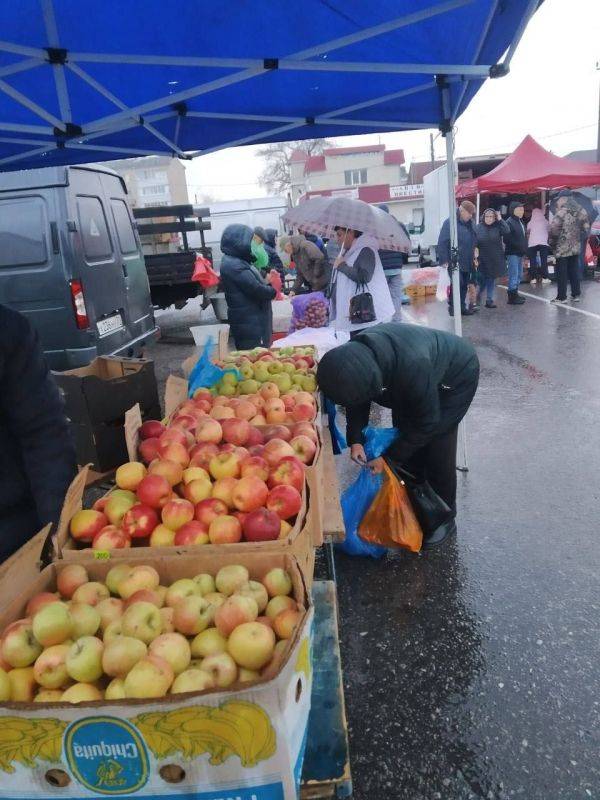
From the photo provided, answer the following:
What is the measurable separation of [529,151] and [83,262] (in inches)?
445

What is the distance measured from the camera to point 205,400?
3.54 metres

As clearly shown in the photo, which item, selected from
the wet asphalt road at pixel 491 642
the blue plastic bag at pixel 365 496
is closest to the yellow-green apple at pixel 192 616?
the wet asphalt road at pixel 491 642

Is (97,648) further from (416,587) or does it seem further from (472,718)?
(416,587)

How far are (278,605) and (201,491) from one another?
0.80 metres

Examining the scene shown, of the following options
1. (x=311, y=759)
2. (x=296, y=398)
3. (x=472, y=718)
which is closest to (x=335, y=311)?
(x=296, y=398)

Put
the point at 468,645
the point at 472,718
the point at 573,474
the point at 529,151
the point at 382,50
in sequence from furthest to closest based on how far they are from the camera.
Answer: the point at 529,151 < the point at 573,474 < the point at 382,50 < the point at 468,645 < the point at 472,718

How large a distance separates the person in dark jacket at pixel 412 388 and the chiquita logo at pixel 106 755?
192cm

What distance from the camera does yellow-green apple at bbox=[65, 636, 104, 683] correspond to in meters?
1.36

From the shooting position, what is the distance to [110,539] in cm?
200

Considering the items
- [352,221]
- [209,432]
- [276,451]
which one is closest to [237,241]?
[352,221]

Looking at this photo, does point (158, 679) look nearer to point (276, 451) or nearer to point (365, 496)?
point (276, 451)

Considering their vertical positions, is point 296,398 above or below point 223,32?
below

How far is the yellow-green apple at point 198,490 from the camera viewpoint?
7.53 feet

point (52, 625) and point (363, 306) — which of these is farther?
point (363, 306)
